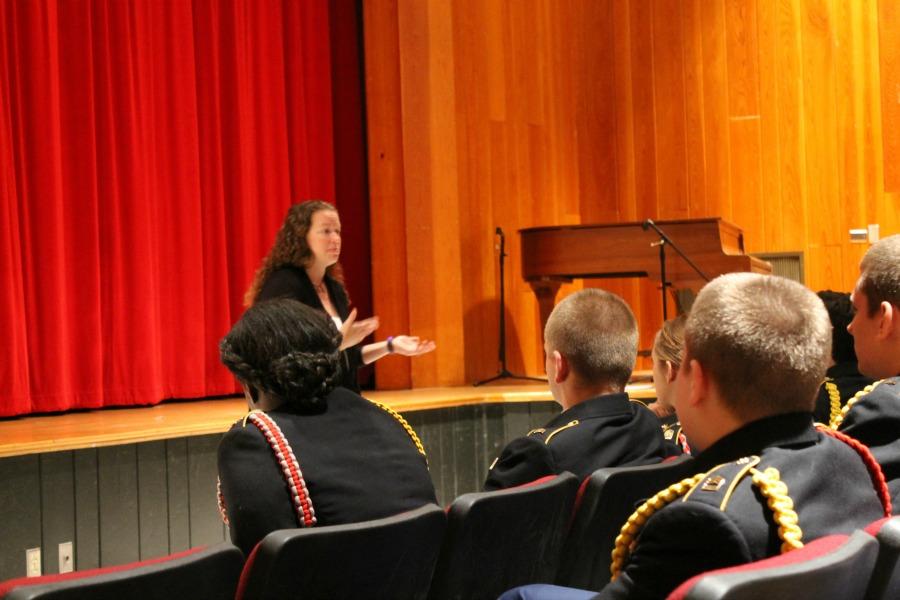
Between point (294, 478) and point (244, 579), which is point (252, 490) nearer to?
point (294, 478)

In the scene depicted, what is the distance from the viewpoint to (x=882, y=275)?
2.26 meters

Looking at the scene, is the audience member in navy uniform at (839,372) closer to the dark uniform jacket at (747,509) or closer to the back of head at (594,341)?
the back of head at (594,341)

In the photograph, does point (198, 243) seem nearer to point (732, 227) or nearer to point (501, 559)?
point (732, 227)

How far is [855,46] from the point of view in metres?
8.31

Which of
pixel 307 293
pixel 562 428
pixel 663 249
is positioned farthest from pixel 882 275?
pixel 663 249

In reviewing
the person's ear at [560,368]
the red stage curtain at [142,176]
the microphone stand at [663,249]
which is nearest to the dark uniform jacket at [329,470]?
the person's ear at [560,368]

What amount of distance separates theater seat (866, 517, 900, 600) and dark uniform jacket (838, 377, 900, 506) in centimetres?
54

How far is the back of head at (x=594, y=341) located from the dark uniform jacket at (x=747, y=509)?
1147mm

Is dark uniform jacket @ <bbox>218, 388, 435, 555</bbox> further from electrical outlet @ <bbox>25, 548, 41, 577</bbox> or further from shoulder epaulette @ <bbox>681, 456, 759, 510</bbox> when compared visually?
electrical outlet @ <bbox>25, 548, 41, 577</bbox>

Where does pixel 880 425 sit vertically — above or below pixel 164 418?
above

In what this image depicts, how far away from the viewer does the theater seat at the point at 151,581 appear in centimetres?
153

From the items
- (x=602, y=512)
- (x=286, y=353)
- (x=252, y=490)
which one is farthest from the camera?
(x=602, y=512)

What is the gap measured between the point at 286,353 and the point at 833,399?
159 cm

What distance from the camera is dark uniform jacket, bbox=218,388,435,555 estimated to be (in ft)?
6.60
